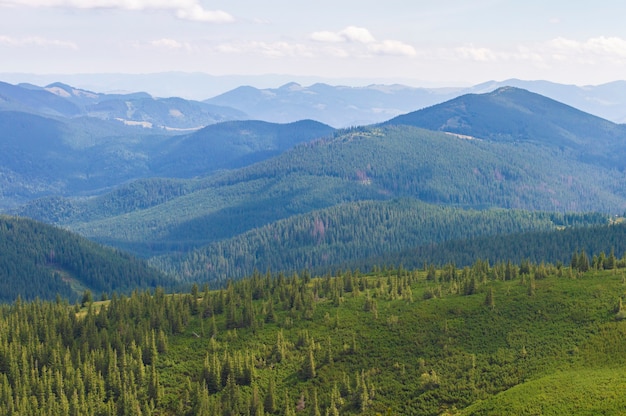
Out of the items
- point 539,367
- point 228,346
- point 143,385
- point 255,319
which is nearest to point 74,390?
point 143,385

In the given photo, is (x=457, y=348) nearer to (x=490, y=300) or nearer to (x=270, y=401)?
(x=490, y=300)

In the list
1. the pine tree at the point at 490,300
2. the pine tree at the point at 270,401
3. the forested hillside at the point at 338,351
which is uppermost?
the pine tree at the point at 490,300

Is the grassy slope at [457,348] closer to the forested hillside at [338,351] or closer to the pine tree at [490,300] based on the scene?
the forested hillside at [338,351]

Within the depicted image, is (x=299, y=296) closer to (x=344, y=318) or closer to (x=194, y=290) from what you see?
(x=344, y=318)

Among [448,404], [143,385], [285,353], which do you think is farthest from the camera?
[285,353]

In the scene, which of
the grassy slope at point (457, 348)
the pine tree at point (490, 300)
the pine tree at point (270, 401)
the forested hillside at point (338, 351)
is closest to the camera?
the grassy slope at point (457, 348)

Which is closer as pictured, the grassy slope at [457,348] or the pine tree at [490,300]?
the grassy slope at [457,348]

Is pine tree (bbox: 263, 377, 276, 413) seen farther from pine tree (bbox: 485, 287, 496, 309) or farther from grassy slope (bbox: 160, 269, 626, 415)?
pine tree (bbox: 485, 287, 496, 309)

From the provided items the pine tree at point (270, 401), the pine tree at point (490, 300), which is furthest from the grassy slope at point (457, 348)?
the pine tree at point (270, 401)
